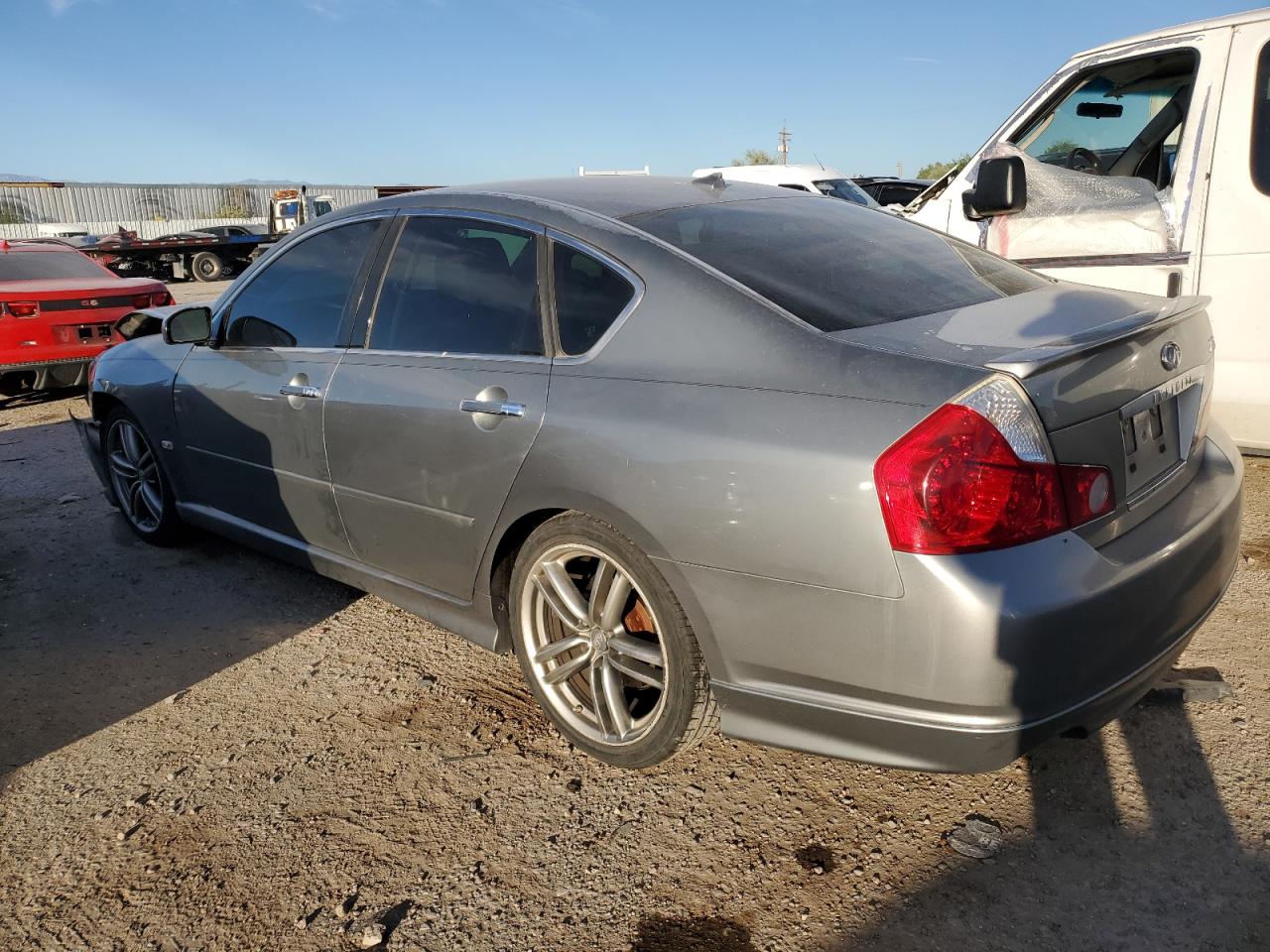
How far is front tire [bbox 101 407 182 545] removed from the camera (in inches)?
182

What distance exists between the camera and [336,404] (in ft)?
11.0

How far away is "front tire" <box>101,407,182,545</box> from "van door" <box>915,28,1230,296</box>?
414cm

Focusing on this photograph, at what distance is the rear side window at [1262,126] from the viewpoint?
13.5 feet

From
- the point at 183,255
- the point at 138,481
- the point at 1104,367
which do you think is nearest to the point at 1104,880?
the point at 1104,367

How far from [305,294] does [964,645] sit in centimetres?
280

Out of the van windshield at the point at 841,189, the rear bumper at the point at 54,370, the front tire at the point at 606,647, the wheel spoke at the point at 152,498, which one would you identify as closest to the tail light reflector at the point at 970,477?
the front tire at the point at 606,647

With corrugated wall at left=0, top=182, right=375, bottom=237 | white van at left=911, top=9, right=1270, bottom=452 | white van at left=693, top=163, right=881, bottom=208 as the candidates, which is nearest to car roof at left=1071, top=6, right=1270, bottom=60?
white van at left=911, top=9, right=1270, bottom=452

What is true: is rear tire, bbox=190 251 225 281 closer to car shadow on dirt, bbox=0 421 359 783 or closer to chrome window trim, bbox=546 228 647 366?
car shadow on dirt, bbox=0 421 359 783

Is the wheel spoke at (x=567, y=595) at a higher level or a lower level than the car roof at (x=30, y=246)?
lower

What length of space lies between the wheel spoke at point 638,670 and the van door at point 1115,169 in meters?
3.11

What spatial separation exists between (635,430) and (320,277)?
1.85 meters

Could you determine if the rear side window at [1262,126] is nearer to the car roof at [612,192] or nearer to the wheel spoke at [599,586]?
the car roof at [612,192]

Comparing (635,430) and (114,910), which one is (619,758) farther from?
(114,910)

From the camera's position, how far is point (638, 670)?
8.65 feet
